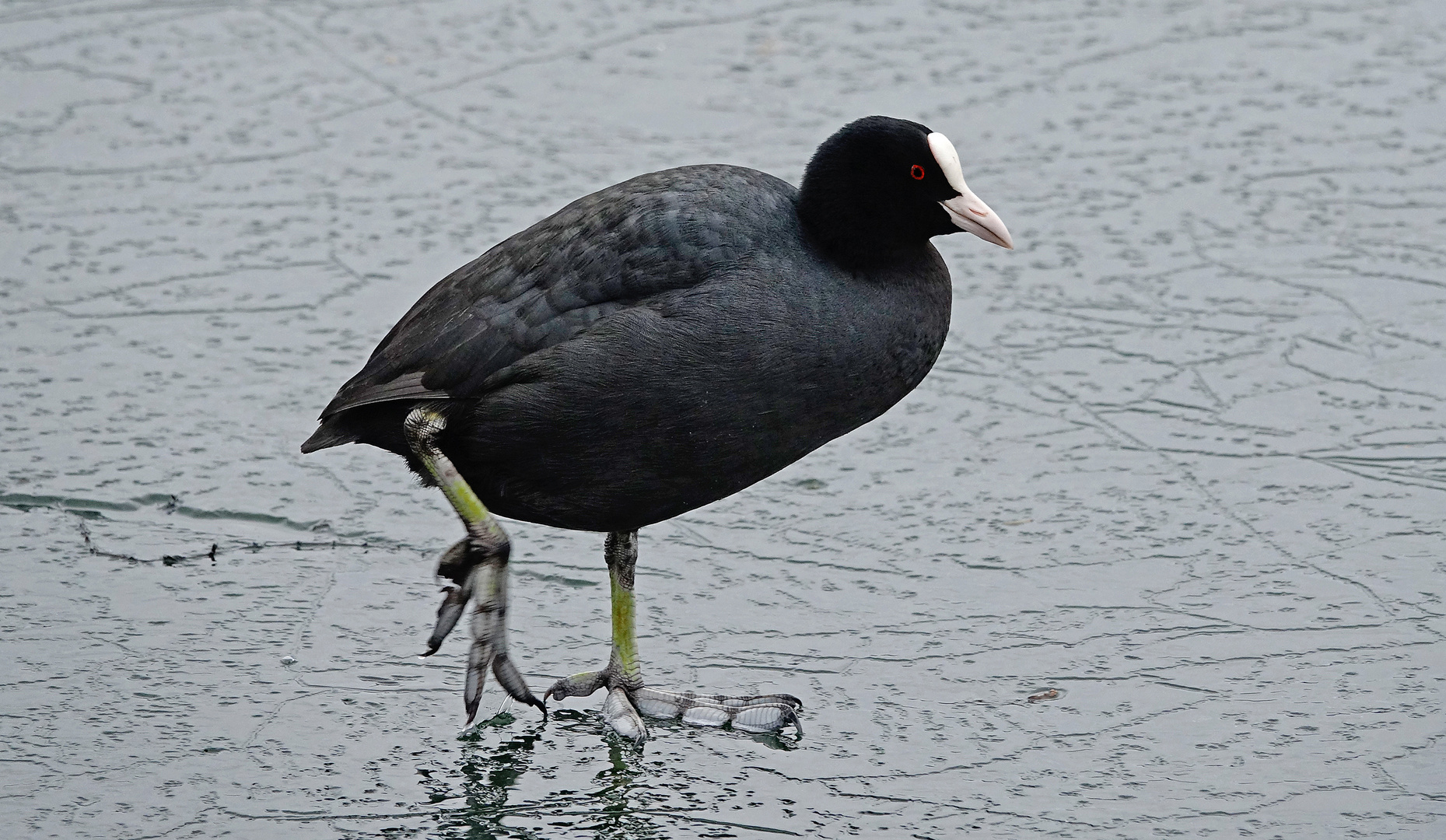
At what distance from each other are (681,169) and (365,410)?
777mm

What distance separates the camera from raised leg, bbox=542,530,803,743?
11.2 ft

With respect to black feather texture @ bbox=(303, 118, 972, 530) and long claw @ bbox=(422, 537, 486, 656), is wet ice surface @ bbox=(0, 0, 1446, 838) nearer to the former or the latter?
long claw @ bbox=(422, 537, 486, 656)

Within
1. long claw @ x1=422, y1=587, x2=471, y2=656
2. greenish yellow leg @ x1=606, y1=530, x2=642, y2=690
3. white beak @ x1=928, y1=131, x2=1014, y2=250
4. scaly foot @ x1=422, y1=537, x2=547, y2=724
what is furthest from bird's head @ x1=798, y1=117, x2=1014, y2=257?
long claw @ x1=422, y1=587, x2=471, y2=656

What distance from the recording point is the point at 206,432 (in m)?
4.60

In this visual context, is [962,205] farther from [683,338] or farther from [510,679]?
[510,679]

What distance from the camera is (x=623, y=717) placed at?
3461 mm

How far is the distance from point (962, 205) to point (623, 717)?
116 centimetres

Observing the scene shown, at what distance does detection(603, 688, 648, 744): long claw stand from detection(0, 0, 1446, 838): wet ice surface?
5 centimetres

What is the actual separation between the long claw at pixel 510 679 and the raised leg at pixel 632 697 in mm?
133

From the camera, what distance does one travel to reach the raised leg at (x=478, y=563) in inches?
133

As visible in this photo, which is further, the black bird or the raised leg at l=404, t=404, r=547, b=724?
the raised leg at l=404, t=404, r=547, b=724

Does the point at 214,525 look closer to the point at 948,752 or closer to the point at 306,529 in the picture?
Result: the point at 306,529

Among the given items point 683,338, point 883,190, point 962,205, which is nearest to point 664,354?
point 683,338

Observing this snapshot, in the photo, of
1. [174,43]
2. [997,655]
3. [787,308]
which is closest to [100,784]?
[787,308]
